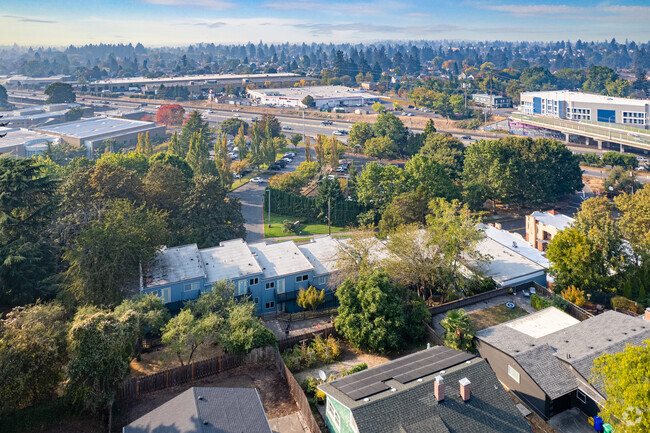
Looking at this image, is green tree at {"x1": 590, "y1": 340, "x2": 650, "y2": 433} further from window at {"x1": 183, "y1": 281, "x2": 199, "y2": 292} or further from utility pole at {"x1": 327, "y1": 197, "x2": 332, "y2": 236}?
utility pole at {"x1": 327, "y1": 197, "x2": 332, "y2": 236}

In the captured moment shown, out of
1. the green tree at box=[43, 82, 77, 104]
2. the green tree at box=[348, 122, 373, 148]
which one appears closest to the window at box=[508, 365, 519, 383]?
the green tree at box=[348, 122, 373, 148]

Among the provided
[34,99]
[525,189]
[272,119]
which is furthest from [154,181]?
[34,99]

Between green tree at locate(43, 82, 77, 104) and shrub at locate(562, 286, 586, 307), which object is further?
green tree at locate(43, 82, 77, 104)

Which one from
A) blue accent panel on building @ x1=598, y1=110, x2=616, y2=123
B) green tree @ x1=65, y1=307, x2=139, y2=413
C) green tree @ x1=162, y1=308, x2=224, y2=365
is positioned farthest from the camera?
blue accent panel on building @ x1=598, y1=110, x2=616, y2=123

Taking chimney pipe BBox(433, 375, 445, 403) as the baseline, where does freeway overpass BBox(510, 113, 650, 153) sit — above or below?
above

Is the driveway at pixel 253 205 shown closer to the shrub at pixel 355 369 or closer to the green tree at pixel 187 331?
the green tree at pixel 187 331

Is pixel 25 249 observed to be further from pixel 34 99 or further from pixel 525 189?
pixel 34 99
